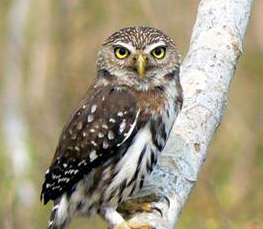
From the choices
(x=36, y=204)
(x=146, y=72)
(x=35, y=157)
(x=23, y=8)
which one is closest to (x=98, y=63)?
(x=146, y=72)

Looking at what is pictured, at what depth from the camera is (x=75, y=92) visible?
9422 mm

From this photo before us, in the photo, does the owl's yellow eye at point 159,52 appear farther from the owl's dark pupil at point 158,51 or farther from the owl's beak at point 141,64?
the owl's beak at point 141,64

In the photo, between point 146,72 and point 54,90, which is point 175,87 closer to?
point 146,72

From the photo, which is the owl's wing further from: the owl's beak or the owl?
the owl's beak

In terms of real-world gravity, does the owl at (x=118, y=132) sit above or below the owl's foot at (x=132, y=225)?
above

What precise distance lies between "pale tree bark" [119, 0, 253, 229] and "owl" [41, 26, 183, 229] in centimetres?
12

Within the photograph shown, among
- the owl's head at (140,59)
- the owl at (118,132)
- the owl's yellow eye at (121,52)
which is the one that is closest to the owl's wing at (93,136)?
the owl at (118,132)

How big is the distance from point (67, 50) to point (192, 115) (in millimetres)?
4713

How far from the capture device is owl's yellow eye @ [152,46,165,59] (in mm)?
5391

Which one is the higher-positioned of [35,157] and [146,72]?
[146,72]

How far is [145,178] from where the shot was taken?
5188 millimetres

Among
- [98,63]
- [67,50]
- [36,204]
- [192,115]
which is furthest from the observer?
[67,50]

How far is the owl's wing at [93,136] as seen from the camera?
5246 mm

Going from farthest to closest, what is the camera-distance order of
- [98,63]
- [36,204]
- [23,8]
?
[23,8]
[36,204]
[98,63]
